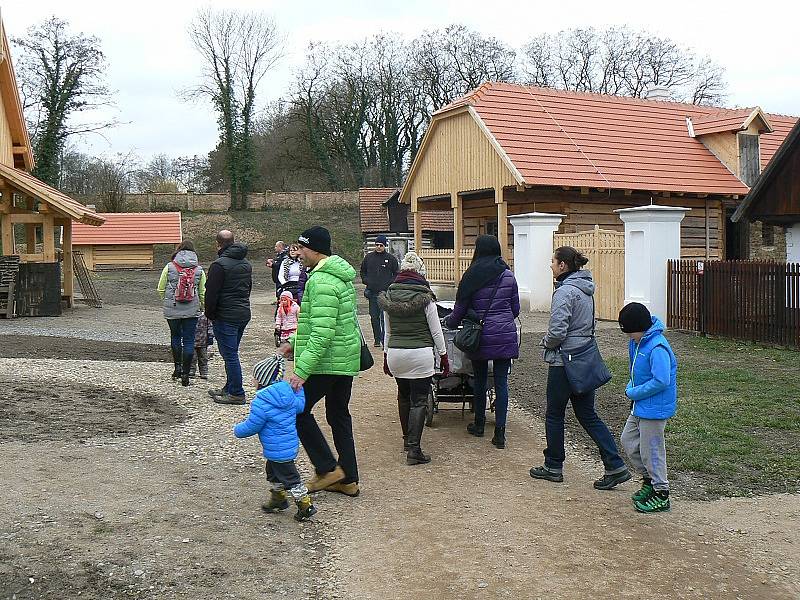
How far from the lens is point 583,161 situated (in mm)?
24438

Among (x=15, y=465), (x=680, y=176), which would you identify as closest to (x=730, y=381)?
(x=15, y=465)

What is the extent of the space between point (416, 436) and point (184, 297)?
423 centimetres

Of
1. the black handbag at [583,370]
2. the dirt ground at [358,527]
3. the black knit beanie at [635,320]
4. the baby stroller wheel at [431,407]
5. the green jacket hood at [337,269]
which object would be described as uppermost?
the green jacket hood at [337,269]

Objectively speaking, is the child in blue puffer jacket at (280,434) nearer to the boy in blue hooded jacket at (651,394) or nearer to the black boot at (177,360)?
the boy in blue hooded jacket at (651,394)

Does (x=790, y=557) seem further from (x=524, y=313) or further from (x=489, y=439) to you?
(x=524, y=313)

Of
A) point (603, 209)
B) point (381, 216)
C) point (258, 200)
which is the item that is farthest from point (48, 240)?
point (258, 200)

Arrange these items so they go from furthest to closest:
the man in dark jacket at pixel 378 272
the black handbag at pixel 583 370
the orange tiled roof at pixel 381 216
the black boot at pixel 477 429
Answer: the orange tiled roof at pixel 381 216 < the man in dark jacket at pixel 378 272 < the black boot at pixel 477 429 < the black handbag at pixel 583 370

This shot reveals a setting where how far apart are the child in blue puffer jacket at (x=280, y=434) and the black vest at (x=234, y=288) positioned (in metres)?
3.60

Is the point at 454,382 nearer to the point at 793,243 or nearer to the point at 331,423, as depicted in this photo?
the point at 331,423

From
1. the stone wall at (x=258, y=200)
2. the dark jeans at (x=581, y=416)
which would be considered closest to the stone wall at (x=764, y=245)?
the dark jeans at (x=581, y=416)

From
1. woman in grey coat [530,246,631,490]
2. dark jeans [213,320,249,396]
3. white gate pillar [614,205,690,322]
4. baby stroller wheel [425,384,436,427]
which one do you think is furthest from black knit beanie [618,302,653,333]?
white gate pillar [614,205,690,322]

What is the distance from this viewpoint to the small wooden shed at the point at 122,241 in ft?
147

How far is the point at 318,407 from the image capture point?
32.2ft

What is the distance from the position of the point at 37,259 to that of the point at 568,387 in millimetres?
17375
